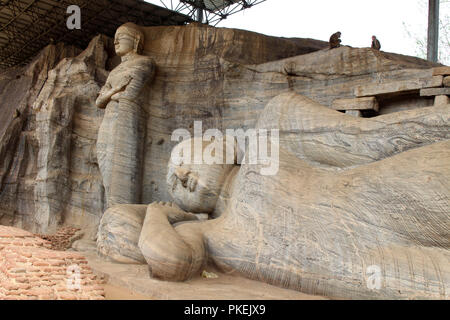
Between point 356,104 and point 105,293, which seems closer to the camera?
point 105,293

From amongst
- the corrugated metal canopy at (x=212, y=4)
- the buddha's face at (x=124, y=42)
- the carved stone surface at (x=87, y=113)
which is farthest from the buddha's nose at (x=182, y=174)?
the corrugated metal canopy at (x=212, y=4)

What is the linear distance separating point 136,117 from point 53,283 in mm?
3744

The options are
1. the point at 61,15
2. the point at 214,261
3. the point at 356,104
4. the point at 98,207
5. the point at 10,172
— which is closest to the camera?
the point at 214,261

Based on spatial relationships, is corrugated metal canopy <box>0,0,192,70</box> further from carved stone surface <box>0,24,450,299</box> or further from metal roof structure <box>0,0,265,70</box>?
carved stone surface <box>0,24,450,299</box>

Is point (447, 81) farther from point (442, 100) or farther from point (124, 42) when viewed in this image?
point (124, 42)

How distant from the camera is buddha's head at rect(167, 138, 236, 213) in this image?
412 cm

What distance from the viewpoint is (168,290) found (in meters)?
2.87

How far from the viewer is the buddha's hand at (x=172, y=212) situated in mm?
3873

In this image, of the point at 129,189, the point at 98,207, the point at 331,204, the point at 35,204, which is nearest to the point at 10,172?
the point at 35,204

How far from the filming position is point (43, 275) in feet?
9.93

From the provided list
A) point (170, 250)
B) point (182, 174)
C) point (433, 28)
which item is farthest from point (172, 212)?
point (433, 28)

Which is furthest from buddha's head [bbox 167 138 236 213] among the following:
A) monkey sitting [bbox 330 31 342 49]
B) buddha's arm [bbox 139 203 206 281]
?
monkey sitting [bbox 330 31 342 49]

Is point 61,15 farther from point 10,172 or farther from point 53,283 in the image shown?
point 53,283

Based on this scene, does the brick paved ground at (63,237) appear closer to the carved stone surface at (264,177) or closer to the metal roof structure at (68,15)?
the carved stone surface at (264,177)
